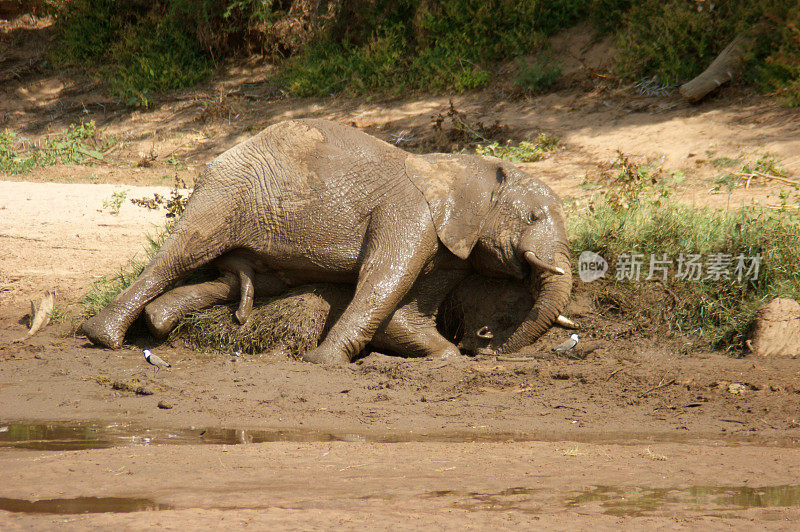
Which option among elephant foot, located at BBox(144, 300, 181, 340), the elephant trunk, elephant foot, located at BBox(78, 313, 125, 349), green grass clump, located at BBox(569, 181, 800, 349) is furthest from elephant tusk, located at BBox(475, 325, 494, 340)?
elephant foot, located at BBox(78, 313, 125, 349)

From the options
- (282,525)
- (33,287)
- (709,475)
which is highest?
(282,525)

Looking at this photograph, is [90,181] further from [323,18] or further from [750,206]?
[750,206]

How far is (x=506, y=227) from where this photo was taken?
22.2 ft

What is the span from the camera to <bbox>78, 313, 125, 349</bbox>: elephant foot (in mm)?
6750

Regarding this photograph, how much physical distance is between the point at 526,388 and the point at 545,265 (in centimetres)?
116

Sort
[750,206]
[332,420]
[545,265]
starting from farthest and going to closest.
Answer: [750,206] → [545,265] → [332,420]

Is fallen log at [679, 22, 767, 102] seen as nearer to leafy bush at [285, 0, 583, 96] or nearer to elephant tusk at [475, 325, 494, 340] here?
leafy bush at [285, 0, 583, 96]

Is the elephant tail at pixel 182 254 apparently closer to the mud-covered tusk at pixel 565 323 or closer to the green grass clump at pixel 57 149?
the mud-covered tusk at pixel 565 323

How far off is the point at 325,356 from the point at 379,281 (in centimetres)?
70

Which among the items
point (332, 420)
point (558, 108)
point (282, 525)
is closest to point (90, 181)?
point (558, 108)

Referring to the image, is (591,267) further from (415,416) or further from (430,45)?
(430,45)

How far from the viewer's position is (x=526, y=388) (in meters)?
5.65

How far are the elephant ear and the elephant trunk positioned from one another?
543 mm

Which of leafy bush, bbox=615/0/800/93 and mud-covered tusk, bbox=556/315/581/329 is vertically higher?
leafy bush, bbox=615/0/800/93
